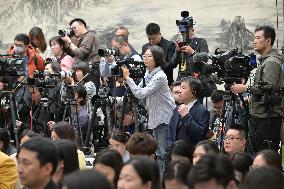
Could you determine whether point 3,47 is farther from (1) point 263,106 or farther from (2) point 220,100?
(1) point 263,106

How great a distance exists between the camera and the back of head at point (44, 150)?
7.66 metres

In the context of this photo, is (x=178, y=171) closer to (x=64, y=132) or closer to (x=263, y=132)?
(x=64, y=132)

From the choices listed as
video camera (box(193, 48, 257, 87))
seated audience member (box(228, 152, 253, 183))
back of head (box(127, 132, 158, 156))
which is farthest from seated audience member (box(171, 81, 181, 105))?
seated audience member (box(228, 152, 253, 183))

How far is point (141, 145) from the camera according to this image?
1012 cm

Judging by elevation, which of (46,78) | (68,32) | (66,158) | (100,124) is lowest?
(100,124)

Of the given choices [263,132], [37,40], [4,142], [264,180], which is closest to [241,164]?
[263,132]

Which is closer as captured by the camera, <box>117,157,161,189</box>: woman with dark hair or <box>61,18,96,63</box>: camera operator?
<box>117,157,161,189</box>: woman with dark hair

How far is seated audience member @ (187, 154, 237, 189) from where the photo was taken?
689cm

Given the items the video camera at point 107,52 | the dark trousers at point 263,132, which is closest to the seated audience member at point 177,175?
the dark trousers at point 263,132

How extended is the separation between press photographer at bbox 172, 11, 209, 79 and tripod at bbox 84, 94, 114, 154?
1.24 meters

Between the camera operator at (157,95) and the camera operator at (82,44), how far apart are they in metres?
2.30

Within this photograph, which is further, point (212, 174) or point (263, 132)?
point (263, 132)

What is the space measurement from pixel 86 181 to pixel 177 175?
7.16 feet

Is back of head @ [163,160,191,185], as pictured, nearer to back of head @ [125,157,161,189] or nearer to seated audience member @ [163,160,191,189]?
seated audience member @ [163,160,191,189]
